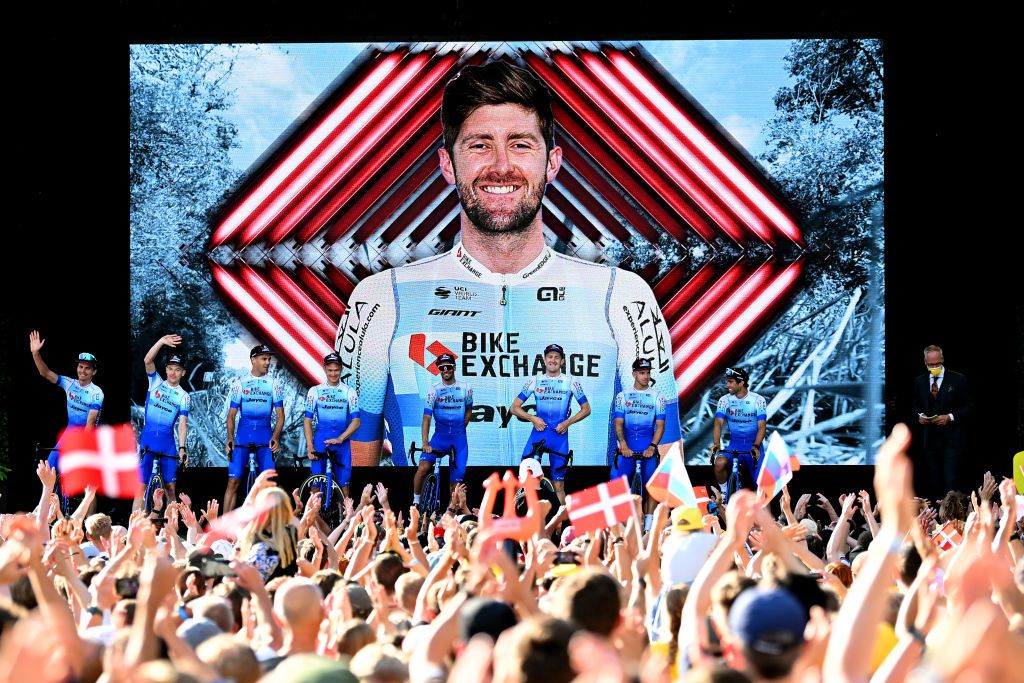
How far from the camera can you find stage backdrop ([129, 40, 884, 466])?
13.7 m

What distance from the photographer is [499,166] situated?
45.7ft

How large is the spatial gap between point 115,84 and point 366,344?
351 centimetres

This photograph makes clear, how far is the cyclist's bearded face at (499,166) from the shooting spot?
13.9m

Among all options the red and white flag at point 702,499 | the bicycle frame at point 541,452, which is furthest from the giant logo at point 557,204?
the red and white flag at point 702,499

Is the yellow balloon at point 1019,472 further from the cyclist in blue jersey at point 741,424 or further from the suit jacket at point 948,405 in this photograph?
the cyclist in blue jersey at point 741,424

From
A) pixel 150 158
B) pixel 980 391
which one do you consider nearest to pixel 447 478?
pixel 150 158

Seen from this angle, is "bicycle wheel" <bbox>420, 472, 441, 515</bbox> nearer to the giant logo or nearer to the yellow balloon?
the giant logo

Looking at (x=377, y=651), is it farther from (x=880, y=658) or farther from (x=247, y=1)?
(x=247, y=1)

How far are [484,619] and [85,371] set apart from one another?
10.7 meters

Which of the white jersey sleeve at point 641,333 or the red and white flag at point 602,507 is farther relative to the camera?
the white jersey sleeve at point 641,333

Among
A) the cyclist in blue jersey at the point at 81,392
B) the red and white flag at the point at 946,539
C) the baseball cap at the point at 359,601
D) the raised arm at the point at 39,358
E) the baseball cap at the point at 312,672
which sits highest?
the raised arm at the point at 39,358

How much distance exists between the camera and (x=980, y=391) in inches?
556

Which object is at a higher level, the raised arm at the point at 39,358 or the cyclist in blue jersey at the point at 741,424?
the raised arm at the point at 39,358

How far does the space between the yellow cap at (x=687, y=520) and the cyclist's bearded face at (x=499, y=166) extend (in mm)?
8445
